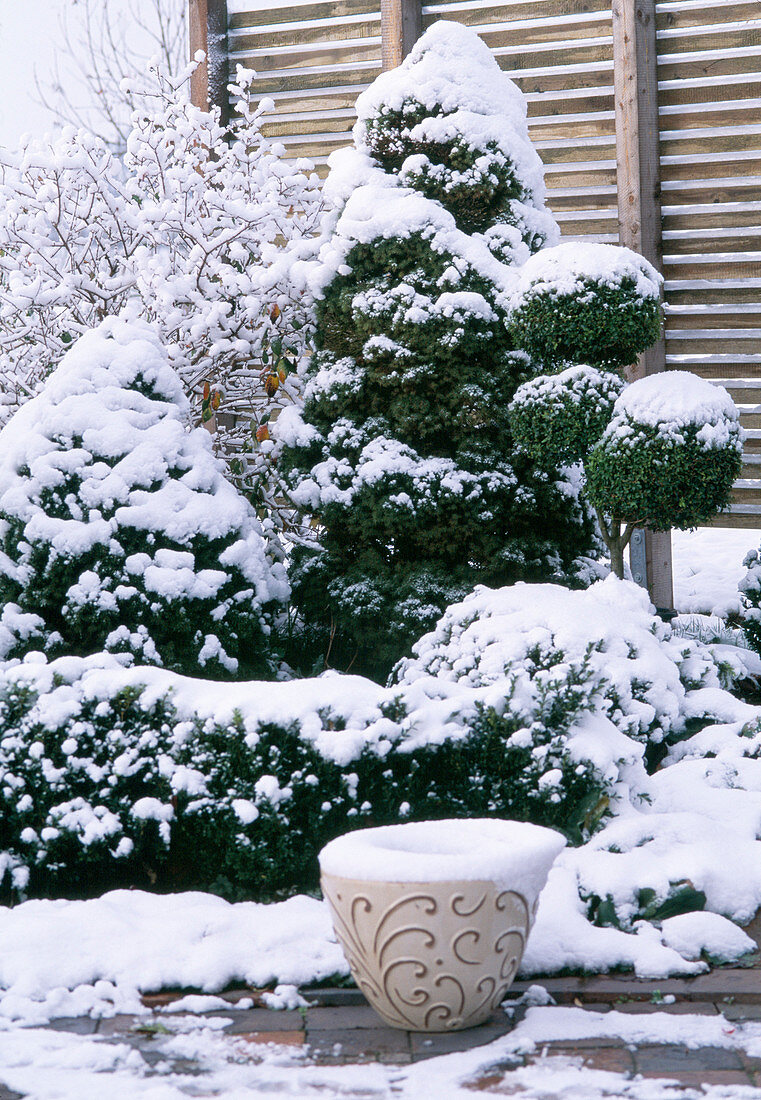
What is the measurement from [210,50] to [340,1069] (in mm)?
5987

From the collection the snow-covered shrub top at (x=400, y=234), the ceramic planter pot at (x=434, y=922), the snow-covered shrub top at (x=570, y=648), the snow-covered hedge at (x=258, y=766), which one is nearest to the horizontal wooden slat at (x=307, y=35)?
the snow-covered shrub top at (x=400, y=234)

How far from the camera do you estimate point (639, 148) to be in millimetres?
5762

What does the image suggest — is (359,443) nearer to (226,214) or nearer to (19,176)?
(226,214)

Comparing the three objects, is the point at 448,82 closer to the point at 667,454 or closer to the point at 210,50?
the point at 667,454

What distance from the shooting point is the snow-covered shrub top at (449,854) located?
2400mm

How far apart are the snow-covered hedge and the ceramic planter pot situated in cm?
66

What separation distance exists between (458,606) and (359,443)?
3.37ft

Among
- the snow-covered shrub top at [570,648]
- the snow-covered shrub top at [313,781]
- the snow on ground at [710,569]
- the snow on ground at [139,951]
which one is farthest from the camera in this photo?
the snow on ground at [710,569]

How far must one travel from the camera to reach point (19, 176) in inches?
217

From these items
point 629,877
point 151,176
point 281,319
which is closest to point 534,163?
point 281,319

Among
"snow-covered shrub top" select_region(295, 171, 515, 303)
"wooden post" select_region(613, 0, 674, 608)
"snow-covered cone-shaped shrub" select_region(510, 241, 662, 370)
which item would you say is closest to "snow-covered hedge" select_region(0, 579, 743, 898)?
"snow-covered cone-shaped shrub" select_region(510, 241, 662, 370)

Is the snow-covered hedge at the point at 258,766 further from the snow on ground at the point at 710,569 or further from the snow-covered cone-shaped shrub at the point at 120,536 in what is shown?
the snow on ground at the point at 710,569

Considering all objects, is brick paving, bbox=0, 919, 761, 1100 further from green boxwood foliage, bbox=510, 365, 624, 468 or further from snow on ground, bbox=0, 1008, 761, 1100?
green boxwood foliage, bbox=510, 365, 624, 468

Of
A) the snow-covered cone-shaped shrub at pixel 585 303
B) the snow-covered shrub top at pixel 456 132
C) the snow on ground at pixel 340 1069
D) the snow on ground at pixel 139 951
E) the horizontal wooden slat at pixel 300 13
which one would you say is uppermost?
the horizontal wooden slat at pixel 300 13
